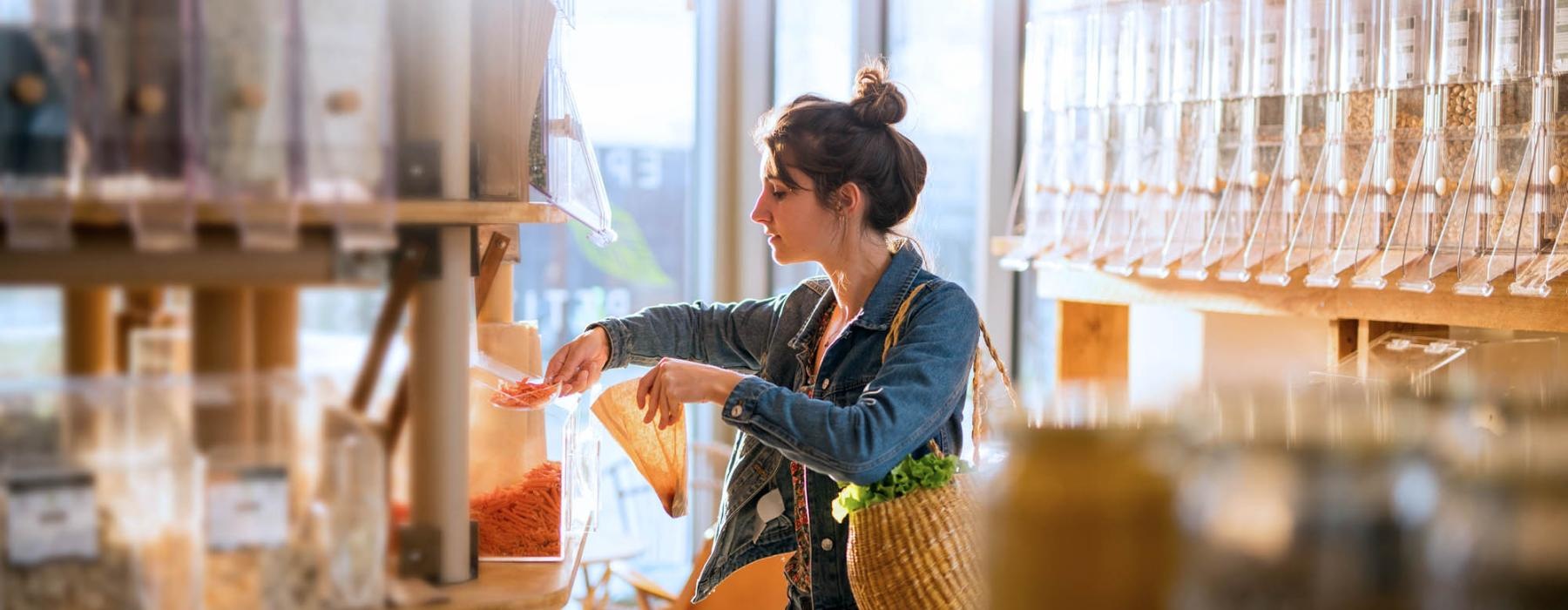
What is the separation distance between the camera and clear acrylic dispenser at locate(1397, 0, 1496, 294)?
2.10 meters

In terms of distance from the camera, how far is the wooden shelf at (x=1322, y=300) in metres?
2.04

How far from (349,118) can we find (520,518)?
577mm

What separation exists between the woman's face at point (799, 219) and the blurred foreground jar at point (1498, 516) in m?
A: 1.38

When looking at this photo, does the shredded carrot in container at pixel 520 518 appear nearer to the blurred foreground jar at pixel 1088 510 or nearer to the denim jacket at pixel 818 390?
the denim jacket at pixel 818 390

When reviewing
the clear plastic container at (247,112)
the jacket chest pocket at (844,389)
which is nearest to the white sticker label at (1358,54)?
the jacket chest pocket at (844,389)

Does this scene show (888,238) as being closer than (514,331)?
No

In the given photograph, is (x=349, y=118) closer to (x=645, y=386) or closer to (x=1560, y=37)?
(x=645, y=386)

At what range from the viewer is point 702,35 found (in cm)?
473

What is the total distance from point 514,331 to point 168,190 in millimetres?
789

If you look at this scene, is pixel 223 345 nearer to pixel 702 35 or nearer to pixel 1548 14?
pixel 1548 14

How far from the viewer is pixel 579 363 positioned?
1979 mm

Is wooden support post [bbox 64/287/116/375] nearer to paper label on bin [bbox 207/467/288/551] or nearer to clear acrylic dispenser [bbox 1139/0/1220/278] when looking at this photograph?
paper label on bin [bbox 207/467/288/551]

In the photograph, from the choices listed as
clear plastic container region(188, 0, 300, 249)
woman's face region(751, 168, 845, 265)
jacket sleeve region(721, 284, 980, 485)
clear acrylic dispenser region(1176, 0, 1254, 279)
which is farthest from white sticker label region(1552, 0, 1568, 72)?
clear plastic container region(188, 0, 300, 249)

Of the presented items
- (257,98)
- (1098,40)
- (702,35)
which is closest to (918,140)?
(702,35)
